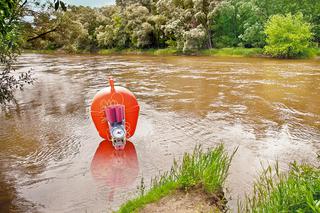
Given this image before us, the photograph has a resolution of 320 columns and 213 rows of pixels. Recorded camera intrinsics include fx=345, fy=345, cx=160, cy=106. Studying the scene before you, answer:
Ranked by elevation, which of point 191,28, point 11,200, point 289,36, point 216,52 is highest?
point 191,28

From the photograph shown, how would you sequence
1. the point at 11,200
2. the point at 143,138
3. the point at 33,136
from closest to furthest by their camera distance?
the point at 11,200 < the point at 143,138 < the point at 33,136

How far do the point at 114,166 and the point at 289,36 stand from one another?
27.0 meters

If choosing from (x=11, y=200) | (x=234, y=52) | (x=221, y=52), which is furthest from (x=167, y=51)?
(x=11, y=200)

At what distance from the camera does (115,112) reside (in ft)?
25.6

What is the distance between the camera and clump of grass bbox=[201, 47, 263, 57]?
1362 inches

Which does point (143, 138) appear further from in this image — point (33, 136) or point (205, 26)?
point (205, 26)

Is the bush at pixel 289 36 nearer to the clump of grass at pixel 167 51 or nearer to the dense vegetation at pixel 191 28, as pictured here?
the dense vegetation at pixel 191 28

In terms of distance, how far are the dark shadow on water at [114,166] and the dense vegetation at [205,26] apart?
14.7 meters

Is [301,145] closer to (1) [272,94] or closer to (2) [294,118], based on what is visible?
(2) [294,118]

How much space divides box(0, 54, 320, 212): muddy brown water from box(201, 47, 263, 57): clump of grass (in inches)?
694

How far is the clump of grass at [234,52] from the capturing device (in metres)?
34.6

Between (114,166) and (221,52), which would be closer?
(114,166)

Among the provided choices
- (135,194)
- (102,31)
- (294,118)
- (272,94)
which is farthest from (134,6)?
(135,194)

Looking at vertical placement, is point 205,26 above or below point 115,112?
above
